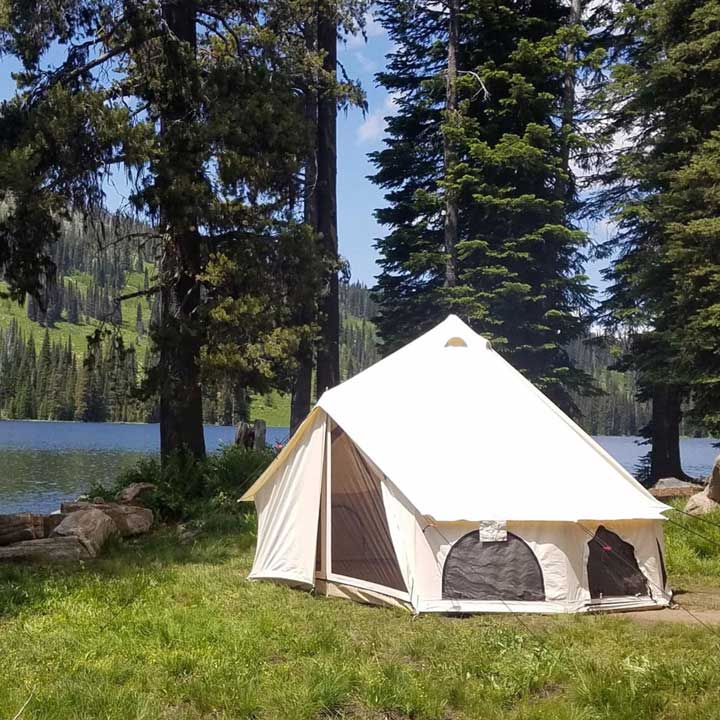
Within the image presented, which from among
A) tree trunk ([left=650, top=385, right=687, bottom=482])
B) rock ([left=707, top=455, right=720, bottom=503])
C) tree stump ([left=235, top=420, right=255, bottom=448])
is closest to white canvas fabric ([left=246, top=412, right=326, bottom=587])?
rock ([left=707, top=455, right=720, bottom=503])

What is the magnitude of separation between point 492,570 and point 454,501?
Answer: 2.25ft

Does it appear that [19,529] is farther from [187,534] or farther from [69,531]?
[187,534]

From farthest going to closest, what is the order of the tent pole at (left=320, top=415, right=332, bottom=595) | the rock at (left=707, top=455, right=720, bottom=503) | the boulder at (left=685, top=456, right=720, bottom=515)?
the rock at (left=707, top=455, right=720, bottom=503) → the boulder at (left=685, top=456, right=720, bottom=515) → the tent pole at (left=320, top=415, right=332, bottom=595)

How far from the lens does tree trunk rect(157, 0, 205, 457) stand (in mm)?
13203

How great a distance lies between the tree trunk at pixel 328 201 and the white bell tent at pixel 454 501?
790 cm

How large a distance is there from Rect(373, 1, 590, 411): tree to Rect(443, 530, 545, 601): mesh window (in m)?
10.3

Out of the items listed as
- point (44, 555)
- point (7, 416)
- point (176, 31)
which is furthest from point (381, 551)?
point (7, 416)

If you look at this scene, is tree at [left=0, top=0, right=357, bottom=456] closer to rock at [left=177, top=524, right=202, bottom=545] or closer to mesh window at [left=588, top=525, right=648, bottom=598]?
rock at [left=177, top=524, right=202, bottom=545]

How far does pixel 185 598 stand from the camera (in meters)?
7.33

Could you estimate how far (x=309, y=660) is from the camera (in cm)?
534

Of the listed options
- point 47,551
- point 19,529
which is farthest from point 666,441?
point 19,529

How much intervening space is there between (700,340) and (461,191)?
695 centimetres

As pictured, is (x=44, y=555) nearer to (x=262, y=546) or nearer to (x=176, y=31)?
(x=262, y=546)

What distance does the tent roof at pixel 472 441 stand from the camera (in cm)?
714
